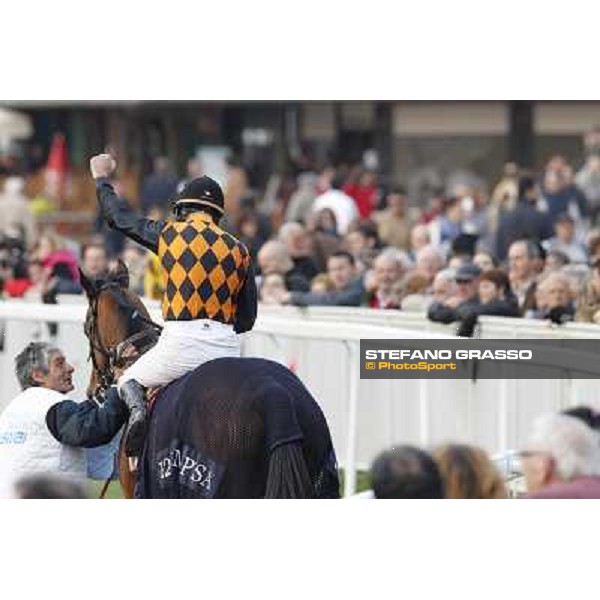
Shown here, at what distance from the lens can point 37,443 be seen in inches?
378

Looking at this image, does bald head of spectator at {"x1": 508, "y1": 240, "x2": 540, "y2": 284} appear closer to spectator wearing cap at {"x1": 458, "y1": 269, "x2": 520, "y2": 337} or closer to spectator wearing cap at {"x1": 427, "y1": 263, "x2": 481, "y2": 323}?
spectator wearing cap at {"x1": 427, "y1": 263, "x2": 481, "y2": 323}

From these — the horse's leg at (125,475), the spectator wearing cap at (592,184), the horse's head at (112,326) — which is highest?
the spectator wearing cap at (592,184)

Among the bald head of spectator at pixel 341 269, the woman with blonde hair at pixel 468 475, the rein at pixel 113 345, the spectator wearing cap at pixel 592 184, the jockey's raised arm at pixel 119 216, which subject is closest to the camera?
the woman with blonde hair at pixel 468 475

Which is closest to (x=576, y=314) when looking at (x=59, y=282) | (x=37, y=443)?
(x=37, y=443)

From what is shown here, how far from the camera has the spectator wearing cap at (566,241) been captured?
16406 mm

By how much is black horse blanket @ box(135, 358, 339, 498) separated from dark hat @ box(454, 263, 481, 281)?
4.34 metres

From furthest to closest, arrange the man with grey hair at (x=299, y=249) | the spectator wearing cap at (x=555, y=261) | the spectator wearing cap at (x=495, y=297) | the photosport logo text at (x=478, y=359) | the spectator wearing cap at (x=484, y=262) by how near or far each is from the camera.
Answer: the man with grey hair at (x=299, y=249) → the spectator wearing cap at (x=555, y=261) → the spectator wearing cap at (x=484, y=262) → the spectator wearing cap at (x=495, y=297) → the photosport logo text at (x=478, y=359)

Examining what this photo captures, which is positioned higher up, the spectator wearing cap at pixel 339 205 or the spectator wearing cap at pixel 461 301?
the spectator wearing cap at pixel 339 205

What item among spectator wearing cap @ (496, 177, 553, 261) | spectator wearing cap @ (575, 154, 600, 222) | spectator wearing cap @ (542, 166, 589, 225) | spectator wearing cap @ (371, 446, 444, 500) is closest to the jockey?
spectator wearing cap @ (371, 446, 444, 500)

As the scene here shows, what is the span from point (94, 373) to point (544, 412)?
2.07m

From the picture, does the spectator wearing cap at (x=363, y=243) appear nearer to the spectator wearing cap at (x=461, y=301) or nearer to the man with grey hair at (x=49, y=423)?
the spectator wearing cap at (x=461, y=301)

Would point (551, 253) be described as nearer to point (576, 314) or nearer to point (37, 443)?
point (576, 314)

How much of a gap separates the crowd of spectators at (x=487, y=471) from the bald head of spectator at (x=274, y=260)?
669cm

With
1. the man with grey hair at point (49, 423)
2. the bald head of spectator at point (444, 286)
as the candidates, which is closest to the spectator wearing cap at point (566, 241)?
the bald head of spectator at point (444, 286)
